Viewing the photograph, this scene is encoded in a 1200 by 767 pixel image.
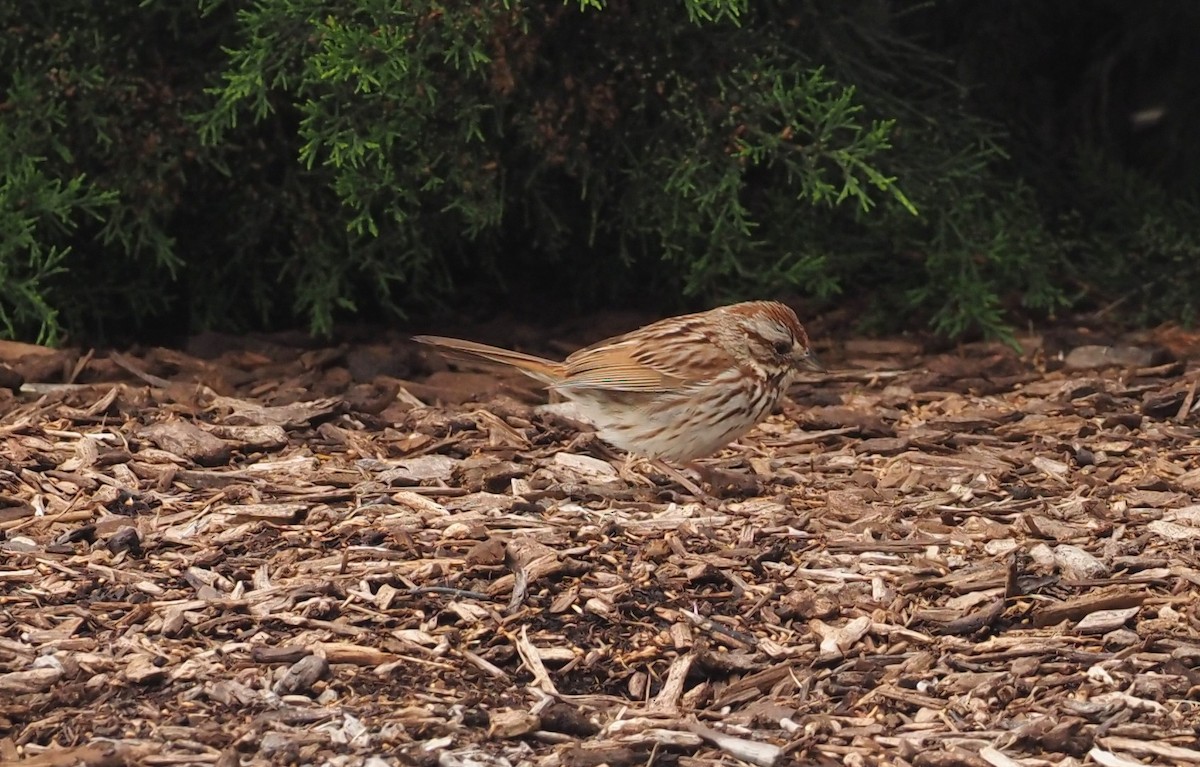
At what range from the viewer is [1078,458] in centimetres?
640

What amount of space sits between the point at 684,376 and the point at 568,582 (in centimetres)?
162

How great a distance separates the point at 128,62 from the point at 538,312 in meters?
2.62

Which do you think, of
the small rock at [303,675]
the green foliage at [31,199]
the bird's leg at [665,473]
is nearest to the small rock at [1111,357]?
the bird's leg at [665,473]

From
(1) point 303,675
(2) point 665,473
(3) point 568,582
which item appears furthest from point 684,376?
(1) point 303,675

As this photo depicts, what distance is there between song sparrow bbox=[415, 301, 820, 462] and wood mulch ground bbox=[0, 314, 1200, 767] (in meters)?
0.18

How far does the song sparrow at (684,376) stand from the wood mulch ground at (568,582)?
0.18m

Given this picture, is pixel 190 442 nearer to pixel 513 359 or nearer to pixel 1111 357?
pixel 513 359

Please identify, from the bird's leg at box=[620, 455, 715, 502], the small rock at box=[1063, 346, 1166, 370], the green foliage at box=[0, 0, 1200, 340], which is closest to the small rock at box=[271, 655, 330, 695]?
the bird's leg at box=[620, 455, 715, 502]

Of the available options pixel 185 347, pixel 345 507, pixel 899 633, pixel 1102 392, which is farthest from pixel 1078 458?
pixel 185 347

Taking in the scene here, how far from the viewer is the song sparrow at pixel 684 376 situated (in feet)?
21.0

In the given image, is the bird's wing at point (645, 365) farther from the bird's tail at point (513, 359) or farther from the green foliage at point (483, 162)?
the green foliage at point (483, 162)

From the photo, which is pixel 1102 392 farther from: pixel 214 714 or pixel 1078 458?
pixel 214 714

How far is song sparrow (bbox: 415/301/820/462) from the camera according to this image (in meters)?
6.41

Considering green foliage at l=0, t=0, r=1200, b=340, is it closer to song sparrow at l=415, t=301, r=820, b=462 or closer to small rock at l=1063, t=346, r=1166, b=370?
small rock at l=1063, t=346, r=1166, b=370
